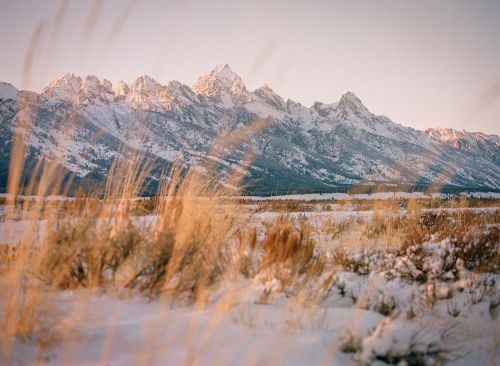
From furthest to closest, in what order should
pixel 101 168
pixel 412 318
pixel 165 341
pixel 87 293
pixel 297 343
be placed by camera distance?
pixel 101 168
pixel 412 318
pixel 87 293
pixel 297 343
pixel 165 341

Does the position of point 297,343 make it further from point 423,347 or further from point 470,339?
point 470,339

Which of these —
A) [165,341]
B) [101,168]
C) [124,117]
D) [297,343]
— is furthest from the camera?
[124,117]

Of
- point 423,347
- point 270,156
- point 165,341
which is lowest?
point 165,341

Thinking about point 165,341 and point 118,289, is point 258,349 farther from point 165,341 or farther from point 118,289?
point 118,289

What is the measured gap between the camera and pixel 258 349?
1.71 metres

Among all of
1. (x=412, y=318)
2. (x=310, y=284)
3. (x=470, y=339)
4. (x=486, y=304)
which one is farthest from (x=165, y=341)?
(x=486, y=304)

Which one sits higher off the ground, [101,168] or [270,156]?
[270,156]

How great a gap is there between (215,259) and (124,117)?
20517 centimetres

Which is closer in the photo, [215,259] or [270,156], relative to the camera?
[215,259]

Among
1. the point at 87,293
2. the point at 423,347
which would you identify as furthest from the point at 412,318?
the point at 87,293

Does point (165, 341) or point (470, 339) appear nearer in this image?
point (165, 341)

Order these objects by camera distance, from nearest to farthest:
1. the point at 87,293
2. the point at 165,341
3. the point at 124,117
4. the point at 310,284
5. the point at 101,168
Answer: the point at 165,341 < the point at 87,293 < the point at 310,284 < the point at 101,168 < the point at 124,117

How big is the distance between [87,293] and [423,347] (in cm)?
209

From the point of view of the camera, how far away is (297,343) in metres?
1.82
